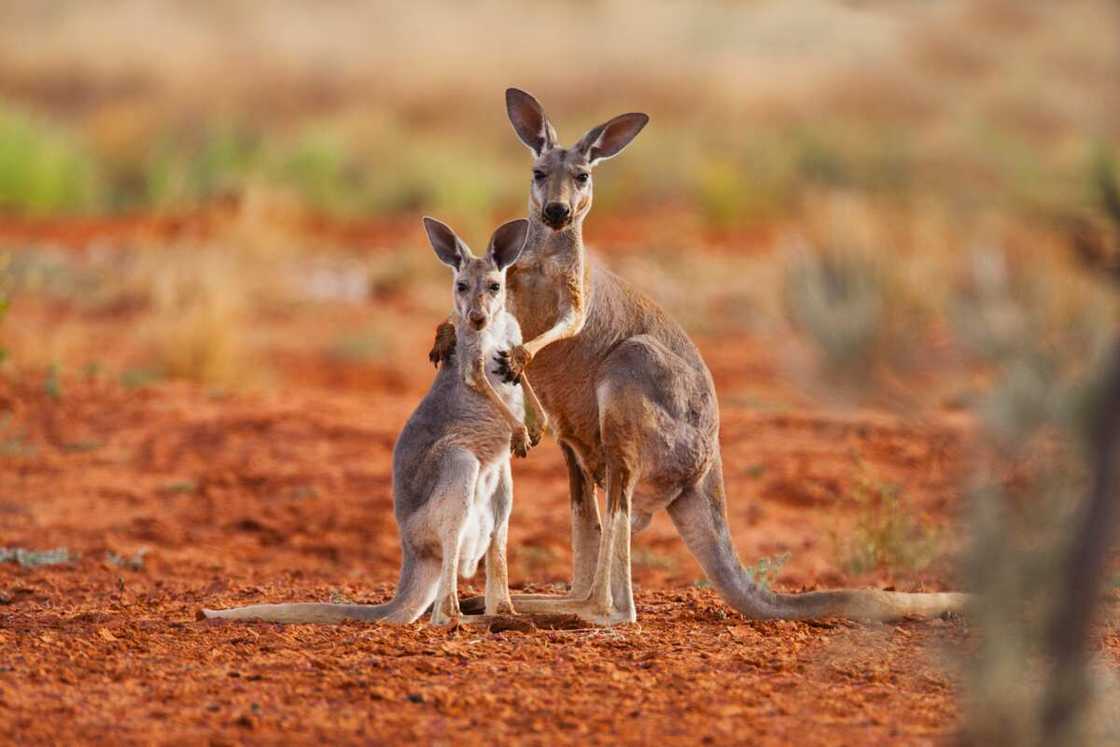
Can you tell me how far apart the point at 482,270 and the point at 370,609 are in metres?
1.41

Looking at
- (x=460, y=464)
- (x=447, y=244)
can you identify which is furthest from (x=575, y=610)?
(x=447, y=244)

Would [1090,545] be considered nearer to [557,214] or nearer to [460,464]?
[460,464]

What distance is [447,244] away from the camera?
6395mm

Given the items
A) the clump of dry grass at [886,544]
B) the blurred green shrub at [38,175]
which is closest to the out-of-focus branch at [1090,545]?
the clump of dry grass at [886,544]

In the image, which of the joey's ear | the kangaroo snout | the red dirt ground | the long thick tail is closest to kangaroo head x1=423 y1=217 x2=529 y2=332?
the joey's ear

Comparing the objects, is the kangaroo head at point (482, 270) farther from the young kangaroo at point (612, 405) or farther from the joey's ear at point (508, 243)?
the young kangaroo at point (612, 405)

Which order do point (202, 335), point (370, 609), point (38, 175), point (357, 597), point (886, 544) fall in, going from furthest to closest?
1. point (38, 175)
2. point (202, 335)
3. point (886, 544)
4. point (357, 597)
5. point (370, 609)

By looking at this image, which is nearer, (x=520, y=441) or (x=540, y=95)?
(x=520, y=441)

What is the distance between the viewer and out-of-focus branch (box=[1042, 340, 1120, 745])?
3.23m

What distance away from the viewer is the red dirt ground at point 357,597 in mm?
4629

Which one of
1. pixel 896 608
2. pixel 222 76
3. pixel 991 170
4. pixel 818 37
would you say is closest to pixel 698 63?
pixel 818 37

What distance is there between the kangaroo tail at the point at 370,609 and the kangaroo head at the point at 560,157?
1524 millimetres

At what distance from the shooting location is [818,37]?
4516 cm

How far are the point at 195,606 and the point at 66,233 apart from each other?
1463cm
